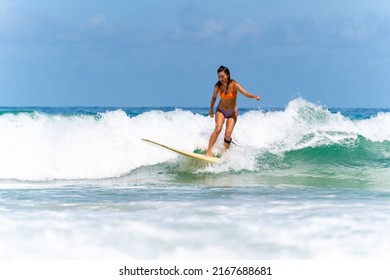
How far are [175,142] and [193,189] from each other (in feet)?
16.4

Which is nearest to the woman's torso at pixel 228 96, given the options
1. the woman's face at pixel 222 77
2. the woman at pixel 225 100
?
the woman at pixel 225 100

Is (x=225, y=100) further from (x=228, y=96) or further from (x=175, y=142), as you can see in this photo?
(x=175, y=142)

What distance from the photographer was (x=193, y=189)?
8797 millimetres

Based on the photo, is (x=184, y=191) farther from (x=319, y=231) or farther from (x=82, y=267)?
(x=82, y=267)

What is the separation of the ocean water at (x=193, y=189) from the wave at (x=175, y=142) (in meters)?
0.03

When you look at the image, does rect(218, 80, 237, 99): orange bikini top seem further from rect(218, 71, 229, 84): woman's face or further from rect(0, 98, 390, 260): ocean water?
rect(0, 98, 390, 260): ocean water

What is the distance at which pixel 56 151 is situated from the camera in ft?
39.3

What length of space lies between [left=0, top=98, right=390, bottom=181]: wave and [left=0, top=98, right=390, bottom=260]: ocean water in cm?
3

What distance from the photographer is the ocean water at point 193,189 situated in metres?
5.79

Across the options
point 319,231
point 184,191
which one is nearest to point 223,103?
point 184,191

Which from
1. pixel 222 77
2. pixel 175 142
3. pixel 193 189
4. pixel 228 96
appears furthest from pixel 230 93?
pixel 175 142

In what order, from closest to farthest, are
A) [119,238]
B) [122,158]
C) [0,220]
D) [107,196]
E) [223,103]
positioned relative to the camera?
[119,238] → [0,220] → [107,196] → [223,103] → [122,158]

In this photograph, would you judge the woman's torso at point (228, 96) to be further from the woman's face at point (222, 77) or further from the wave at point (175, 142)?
the wave at point (175, 142)

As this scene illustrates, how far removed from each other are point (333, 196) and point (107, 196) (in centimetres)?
289
